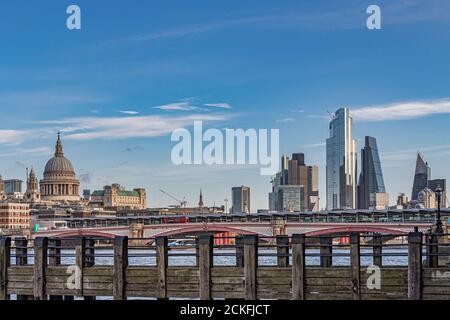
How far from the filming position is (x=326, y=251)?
91.8ft

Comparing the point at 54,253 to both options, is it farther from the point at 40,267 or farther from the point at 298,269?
the point at 298,269

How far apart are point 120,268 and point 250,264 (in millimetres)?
4035

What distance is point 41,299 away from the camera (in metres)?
29.7

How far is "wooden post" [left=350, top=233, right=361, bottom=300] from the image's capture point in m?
26.1

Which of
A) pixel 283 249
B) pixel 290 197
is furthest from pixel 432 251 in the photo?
pixel 290 197

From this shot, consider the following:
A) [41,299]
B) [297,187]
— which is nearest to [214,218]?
[297,187]

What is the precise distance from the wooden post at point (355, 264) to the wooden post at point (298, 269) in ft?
4.55

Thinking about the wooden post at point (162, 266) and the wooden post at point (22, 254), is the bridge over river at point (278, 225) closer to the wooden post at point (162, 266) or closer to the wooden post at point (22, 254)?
the wooden post at point (22, 254)

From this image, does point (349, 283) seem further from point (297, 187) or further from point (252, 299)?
point (297, 187)

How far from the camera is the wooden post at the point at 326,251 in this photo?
90.0ft

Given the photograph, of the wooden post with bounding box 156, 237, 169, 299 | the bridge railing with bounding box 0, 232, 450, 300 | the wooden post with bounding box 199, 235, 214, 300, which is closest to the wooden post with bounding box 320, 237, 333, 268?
the bridge railing with bounding box 0, 232, 450, 300

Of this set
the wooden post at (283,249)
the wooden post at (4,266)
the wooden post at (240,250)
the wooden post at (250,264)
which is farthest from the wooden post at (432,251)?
the wooden post at (4,266)

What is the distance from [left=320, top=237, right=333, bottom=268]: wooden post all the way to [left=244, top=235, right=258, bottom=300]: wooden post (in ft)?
6.19
